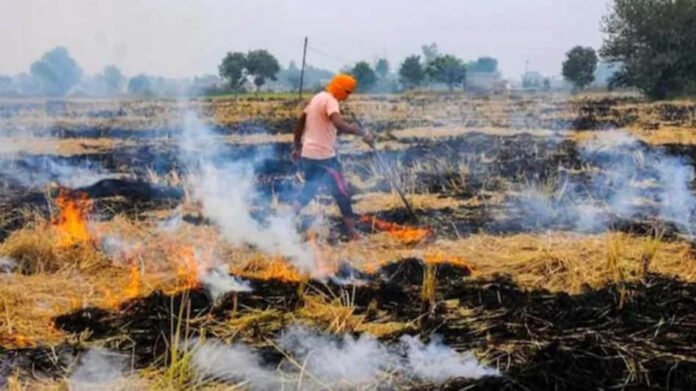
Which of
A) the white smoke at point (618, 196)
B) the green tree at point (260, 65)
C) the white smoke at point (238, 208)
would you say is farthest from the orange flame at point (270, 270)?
the green tree at point (260, 65)

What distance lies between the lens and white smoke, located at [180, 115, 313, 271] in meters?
6.52

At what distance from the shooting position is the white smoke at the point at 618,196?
7707 millimetres

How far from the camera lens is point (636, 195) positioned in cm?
895

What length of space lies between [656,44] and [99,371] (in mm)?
37813

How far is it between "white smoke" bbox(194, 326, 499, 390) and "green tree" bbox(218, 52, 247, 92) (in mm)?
22806

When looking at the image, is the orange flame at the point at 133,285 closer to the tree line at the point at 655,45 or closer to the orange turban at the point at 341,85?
the orange turban at the point at 341,85

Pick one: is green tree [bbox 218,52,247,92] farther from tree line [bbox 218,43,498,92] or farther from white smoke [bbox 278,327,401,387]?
white smoke [bbox 278,327,401,387]

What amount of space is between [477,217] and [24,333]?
193 inches

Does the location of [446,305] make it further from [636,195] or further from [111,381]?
[636,195]

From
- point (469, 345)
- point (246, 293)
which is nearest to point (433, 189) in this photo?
point (246, 293)

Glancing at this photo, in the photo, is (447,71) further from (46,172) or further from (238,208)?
(238,208)

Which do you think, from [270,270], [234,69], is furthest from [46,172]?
[234,69]

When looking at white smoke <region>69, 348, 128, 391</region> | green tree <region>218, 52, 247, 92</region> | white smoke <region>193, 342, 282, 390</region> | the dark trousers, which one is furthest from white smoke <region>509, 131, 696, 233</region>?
green tree <region>218, 52, 247, 92</region>

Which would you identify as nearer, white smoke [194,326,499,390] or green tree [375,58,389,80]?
white smoke [194,326,499,390]
